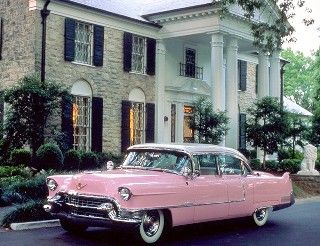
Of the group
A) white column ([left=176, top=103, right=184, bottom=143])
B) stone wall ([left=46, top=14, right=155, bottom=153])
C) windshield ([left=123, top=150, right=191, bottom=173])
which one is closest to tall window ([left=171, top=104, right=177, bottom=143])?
white column ([left=176, top=103, right=184, bottom=143])

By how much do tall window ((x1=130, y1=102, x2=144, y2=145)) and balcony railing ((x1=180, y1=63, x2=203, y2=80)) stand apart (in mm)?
3588

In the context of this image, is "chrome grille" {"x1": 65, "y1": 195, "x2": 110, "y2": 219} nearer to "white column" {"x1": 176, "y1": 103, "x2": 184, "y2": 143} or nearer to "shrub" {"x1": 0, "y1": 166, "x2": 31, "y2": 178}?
"shrub" {"x1": 0, "y1": 166, "x2": 31, "y2": 178}

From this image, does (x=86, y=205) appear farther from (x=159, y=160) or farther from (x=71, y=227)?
(x=159, y=160)

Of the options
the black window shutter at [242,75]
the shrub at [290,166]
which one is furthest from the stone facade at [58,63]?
the black window shutter at [242,75]

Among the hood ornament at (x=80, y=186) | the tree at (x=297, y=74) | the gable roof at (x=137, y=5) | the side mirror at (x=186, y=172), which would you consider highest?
the tree at (x=297, y=74)

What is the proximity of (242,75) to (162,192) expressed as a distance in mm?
25063

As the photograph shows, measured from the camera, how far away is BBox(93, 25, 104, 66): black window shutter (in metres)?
23.9

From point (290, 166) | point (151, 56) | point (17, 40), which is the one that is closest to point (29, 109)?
point (17, 40)

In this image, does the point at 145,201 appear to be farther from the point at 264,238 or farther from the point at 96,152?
the point at 96,152

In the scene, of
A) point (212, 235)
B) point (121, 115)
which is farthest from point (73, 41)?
point (212, 235)

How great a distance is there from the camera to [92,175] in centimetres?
888

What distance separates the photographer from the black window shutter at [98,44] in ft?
78.5

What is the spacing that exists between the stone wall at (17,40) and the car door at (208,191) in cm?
1310

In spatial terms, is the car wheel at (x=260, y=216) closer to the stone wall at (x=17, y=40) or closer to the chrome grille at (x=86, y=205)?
the chrome grille at (x=86, y=205)
